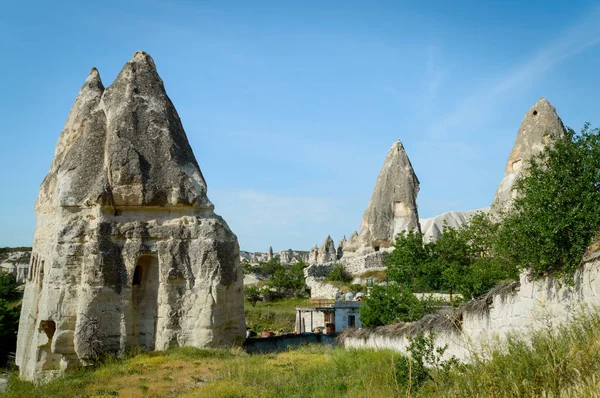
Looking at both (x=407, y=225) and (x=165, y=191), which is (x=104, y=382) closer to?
(x=165, y=191)

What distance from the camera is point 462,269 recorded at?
20.2 m

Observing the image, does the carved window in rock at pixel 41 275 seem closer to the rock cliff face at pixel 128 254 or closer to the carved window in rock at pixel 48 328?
the rock cliff face at pixel 128 254

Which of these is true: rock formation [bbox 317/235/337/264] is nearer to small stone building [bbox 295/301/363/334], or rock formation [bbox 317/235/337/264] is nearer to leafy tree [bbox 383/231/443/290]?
small stone building [bbox 295/301/363/334]

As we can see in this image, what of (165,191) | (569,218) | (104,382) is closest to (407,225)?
(165,191)

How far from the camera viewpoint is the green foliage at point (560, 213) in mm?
6656

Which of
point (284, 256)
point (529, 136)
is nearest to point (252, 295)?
point (529, 136)

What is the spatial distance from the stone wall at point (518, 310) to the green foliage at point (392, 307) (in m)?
4.43

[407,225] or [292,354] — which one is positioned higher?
[407,225]

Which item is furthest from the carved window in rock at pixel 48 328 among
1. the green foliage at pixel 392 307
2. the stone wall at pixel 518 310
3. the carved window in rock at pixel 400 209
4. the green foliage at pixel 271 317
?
the carved window in rock at pixel 400 209

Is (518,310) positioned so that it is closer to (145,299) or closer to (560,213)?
(560,213)

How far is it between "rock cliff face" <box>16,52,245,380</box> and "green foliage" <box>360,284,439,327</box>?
3.75 m

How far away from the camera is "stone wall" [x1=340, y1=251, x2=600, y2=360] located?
618 centimetres

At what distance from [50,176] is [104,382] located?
8.34 m

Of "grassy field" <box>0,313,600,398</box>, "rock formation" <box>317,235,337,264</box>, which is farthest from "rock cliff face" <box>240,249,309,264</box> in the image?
"grassy field" <box>0,313,600,398</box>
